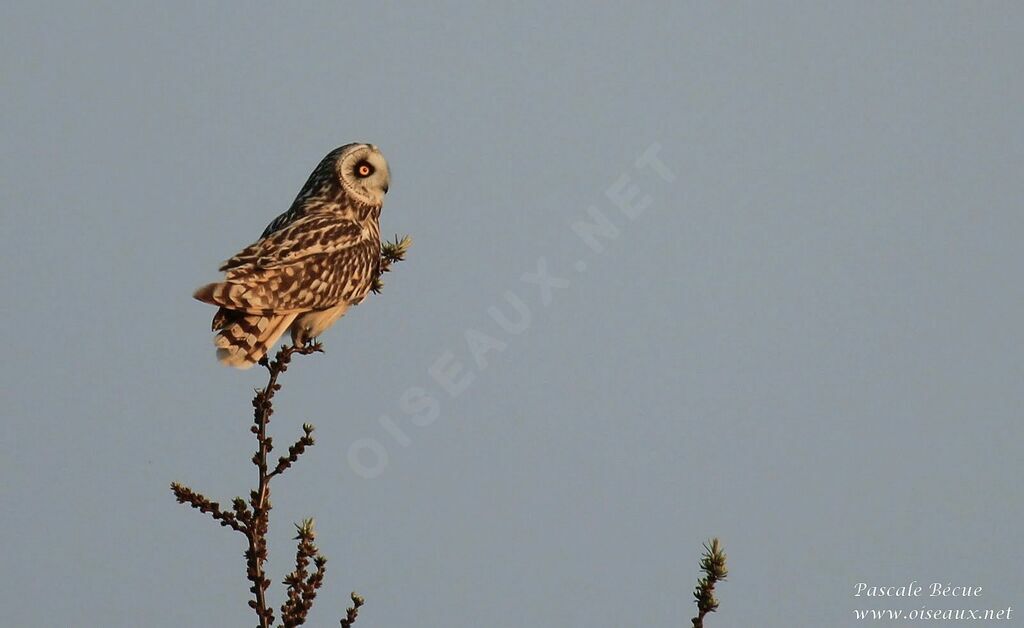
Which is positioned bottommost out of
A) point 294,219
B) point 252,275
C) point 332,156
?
point 252,275

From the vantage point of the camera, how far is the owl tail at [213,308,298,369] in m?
7.61

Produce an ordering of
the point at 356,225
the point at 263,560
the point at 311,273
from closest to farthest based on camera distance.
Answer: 1. the point at 263,560
2. the point at 311,273
3. the point at 356,225

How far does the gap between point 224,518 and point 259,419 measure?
22.8 inches

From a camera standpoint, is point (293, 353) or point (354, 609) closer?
point (354, 609)

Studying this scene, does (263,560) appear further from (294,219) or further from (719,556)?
(294,219)

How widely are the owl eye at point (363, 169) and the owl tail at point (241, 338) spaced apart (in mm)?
2108

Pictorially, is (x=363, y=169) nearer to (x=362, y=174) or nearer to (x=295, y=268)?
(x=362, y=174)

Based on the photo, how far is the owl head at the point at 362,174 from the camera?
9586 mm

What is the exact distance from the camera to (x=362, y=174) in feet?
31.7

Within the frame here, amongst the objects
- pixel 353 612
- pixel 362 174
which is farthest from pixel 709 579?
pixel 362 174

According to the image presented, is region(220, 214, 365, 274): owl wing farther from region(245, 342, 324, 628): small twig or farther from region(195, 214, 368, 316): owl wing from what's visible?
region(245, 342, 324, 628): small twig

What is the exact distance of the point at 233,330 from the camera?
25.2ft

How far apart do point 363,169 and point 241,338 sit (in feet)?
8.18

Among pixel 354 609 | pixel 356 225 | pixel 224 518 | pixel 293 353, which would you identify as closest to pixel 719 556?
pixel 354 609
